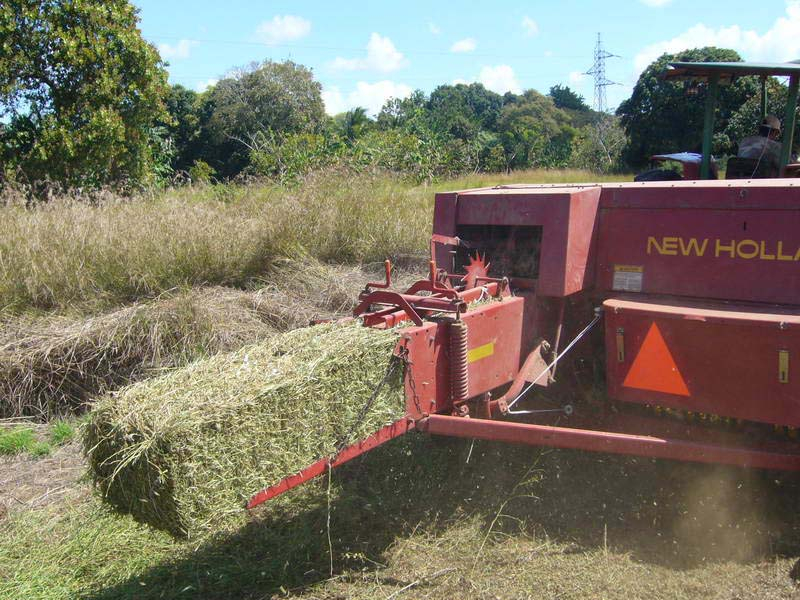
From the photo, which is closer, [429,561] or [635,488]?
[429,561]

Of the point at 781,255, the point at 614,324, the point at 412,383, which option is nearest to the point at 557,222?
the point at 614,324

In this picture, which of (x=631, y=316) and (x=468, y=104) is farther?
(x=468, y=104)

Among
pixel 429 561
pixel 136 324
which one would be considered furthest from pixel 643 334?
pixel 136 324

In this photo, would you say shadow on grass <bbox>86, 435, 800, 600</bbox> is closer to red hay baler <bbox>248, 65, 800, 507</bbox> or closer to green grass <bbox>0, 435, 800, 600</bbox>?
green grass <bbox>0, 435, 800, 600</bbox>

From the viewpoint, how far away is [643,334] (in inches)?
136

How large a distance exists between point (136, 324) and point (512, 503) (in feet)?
11.4

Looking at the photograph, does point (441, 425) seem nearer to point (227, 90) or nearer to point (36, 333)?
point (36, 333)

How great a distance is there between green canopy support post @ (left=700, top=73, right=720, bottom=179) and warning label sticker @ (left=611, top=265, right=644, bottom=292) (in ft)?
4.54

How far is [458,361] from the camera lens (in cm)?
338

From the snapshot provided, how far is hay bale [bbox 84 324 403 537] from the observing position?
2.48 meters

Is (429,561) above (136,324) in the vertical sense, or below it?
below

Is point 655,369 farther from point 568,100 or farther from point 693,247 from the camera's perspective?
point 568,100

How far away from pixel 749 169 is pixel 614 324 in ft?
7.50

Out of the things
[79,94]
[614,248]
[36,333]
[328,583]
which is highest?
[79,94]
